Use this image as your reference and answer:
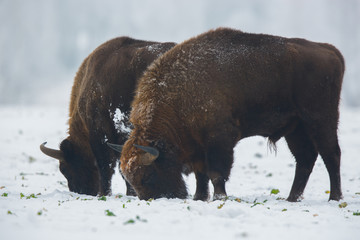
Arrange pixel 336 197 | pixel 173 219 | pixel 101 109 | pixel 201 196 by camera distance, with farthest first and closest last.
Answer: pixel 101 109
pixel 201 196
pixel 336 197
pixel 173 219

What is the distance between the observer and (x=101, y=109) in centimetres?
750

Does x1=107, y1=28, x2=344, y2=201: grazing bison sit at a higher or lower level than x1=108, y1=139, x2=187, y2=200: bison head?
higher

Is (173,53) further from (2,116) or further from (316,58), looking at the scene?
(2,116)

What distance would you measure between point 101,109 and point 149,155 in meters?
1.92

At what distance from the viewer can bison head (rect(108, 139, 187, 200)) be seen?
604cm

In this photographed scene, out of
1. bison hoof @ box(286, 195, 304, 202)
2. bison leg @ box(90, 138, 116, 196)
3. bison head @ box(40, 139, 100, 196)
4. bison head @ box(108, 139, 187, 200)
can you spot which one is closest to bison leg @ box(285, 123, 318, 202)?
bison hoof @ box(286, 195, 304, 202)

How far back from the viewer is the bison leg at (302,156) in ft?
22.5

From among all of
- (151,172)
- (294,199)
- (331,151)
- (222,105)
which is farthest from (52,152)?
(331,151)

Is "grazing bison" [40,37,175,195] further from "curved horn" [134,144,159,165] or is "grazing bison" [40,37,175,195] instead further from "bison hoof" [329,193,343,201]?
"bison hoof" [329,193,343,201]

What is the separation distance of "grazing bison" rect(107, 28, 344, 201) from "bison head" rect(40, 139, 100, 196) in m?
2.16

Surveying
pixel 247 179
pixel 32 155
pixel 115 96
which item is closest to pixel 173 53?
pixel 115 96

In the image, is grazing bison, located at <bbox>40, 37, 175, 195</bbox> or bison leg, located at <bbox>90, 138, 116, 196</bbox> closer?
grazing bison, located at <bbox>40, 37, 175, 195</bbox>

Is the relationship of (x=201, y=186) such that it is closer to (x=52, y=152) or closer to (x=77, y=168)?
(x=77, y=168)

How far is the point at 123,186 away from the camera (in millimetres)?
9523
